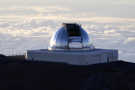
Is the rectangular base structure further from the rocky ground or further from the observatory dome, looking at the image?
the rocky ground

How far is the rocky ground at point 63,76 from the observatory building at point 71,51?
2289mm

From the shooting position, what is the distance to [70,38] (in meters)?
78.9

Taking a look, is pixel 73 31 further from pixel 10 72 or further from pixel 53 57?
pixel 10 72

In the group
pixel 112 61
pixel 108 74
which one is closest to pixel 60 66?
pixel 108 74

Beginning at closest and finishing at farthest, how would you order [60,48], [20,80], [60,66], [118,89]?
[118,89], [20,80], [60,66], [60,48]

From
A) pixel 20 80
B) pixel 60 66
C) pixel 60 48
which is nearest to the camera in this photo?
pixel 20 80

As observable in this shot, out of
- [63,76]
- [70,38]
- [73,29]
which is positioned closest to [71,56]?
[70,38]

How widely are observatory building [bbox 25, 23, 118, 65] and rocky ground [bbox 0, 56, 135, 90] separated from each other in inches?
90.1

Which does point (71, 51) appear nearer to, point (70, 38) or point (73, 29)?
point (70, 38)

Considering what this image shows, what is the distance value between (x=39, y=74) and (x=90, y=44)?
1542 cm

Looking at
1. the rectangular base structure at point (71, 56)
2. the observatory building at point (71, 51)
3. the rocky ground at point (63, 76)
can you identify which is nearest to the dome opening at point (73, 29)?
the observatory building at point (71, 51)

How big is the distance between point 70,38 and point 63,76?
1178 cm

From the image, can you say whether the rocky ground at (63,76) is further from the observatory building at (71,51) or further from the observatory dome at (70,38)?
the observatory dome at (70,38)

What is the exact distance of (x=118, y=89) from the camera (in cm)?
6216
